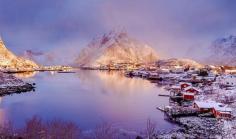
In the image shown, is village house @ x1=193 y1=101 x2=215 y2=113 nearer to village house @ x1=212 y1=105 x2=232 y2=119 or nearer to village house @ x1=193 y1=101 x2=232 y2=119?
village house @ x1=193 y1=101 x2=232 y2=119

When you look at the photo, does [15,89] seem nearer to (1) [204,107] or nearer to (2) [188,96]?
(2) [188,96]

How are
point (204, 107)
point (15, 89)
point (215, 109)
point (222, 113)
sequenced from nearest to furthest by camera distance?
point (222, 113) → point (215, 109) → point (204, 107) → point (15, 89)

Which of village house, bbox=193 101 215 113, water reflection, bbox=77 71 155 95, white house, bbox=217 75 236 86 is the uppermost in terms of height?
white house, bbox=217 75 236 86

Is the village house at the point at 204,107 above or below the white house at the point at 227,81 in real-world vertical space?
below

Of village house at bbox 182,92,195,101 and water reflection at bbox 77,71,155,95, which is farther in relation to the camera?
Result: water reflection at bbox 77,71,155,95

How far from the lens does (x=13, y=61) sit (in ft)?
438

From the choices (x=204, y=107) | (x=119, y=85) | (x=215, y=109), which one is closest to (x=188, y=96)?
(x=204, y=107)

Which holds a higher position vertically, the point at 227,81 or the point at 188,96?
the point at 227,81

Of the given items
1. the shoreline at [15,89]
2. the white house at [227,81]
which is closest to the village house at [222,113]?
the shoreline at [15,89]

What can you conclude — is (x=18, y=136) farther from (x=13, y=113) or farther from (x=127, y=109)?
(x=127, y=109)

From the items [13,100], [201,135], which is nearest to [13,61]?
[13,100]

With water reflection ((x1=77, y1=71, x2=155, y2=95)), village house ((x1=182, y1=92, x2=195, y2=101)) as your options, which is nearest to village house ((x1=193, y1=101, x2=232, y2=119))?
village house ((x1=182, y1=92, x2=195, y2=101))

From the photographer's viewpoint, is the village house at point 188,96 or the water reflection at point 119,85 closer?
the village house at point 188,96

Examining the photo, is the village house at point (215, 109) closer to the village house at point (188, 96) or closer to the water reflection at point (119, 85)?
the village house at point (188, 96)
